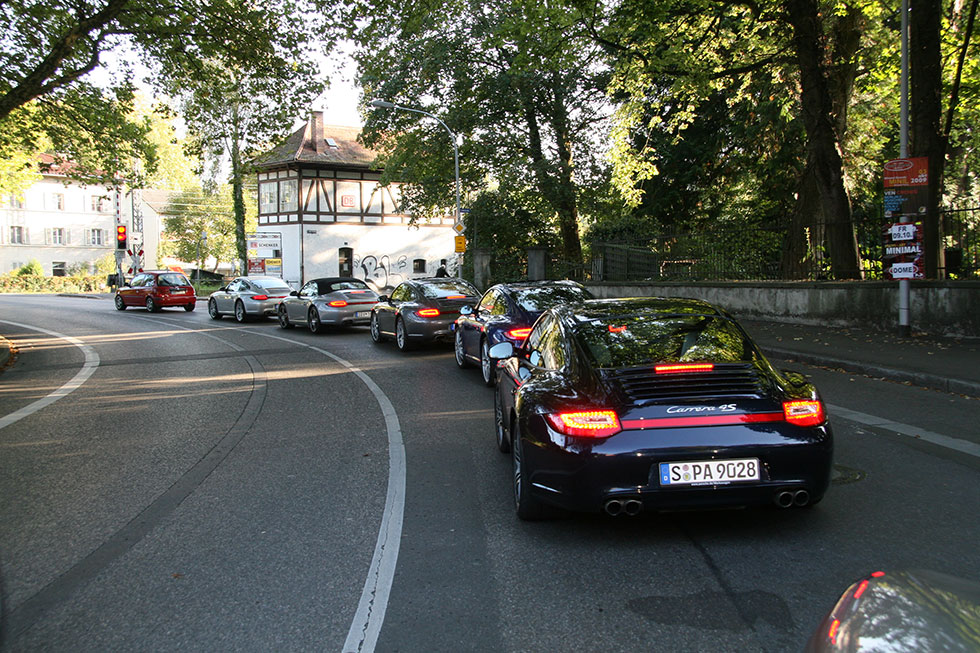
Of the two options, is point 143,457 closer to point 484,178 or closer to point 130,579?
point 130,579

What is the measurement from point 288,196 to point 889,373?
4246 centimetres

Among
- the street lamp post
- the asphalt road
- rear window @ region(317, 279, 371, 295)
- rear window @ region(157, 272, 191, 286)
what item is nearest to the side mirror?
the asphalt road

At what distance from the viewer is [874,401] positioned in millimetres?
8641

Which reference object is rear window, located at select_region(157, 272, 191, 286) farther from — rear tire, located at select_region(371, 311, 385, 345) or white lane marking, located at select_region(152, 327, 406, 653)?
white lane marking, located at select_region(152, 327, 406, 653)

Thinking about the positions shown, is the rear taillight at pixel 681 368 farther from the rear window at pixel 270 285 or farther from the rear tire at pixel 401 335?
the rear window at pixel 270 285

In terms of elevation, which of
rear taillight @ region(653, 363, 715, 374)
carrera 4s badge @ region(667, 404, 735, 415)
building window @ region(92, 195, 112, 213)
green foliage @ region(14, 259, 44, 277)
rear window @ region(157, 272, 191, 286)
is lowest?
carrera 4s badge @ region(667, 404, 735, 415)

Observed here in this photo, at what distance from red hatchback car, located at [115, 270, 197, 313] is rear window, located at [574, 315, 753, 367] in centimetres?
2893

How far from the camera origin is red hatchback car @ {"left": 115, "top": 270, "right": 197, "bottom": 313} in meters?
30.5

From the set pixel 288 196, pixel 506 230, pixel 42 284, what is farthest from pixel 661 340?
pixel 42 284

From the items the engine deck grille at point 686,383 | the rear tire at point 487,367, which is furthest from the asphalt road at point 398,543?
the rear tire at point 487,367

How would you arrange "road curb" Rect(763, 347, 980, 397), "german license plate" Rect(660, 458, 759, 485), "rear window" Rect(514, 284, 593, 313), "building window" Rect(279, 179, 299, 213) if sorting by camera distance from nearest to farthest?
1. "german license plate" Rect(660, 458, 759, 485)
2. "road curb" Rect(763, 347, 980, 397)
3. "rear window" Rect(514, 284, 593, 313)
4. "building window" Rect(279, 179, 299, 213)

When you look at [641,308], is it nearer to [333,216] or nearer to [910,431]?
[910,431]

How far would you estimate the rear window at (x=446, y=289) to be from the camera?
15.1 meters

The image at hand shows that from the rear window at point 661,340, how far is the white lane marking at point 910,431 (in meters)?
2.82
